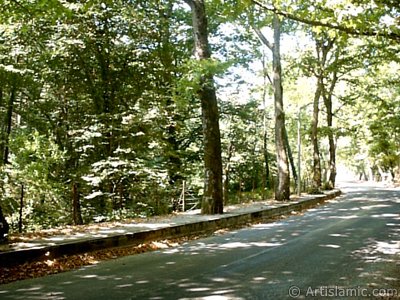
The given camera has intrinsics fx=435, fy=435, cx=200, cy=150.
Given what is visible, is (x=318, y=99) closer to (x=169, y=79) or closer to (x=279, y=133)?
(x=279, y=133)

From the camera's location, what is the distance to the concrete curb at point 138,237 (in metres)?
8.24

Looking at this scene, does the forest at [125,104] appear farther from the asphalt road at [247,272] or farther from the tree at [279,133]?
the asphalt road at [247,272]

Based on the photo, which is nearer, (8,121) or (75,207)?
(75,207)

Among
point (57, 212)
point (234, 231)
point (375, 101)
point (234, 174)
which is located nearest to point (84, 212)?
point (57, 212)

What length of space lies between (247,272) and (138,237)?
13.9 feet

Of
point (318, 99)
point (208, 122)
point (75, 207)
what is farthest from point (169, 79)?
point (318, 99)

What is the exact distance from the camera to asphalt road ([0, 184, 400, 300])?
621 centimetres

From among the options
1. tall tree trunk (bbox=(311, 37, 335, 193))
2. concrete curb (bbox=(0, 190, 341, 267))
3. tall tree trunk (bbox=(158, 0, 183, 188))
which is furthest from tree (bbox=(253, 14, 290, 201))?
tall tree trunk (bbox=(311, 37, 335, 193))

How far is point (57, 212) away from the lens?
60.0ft

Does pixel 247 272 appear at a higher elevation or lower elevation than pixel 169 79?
lower

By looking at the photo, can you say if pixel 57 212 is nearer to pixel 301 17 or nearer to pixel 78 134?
pixel 78 134

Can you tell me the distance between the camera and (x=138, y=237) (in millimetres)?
10945

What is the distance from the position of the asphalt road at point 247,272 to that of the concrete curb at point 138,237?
84cm

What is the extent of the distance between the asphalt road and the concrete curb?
0.84m
